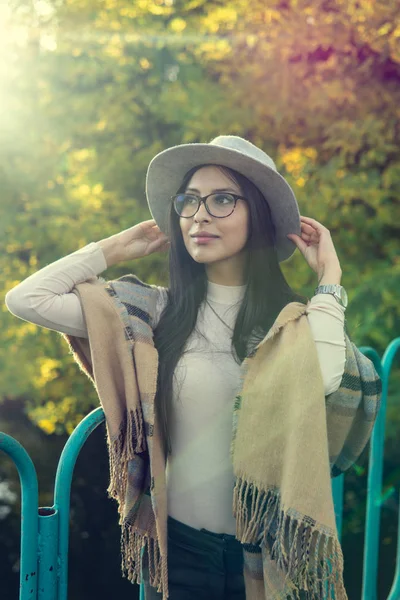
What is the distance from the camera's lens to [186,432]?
1.99 meters

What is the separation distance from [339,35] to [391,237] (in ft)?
5.47

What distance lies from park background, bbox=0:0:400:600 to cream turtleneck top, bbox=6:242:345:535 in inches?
110

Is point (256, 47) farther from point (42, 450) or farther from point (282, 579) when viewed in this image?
point (42, 450)

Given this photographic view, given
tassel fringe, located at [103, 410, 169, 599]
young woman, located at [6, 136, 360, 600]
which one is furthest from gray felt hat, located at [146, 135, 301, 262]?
tassel fringe, located at [103, 410, 169, 599]

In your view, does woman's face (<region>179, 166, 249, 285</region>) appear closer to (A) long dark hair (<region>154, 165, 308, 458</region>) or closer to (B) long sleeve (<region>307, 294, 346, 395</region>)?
(A) long dark hair (<region>154, 165, 308, 458</region>)

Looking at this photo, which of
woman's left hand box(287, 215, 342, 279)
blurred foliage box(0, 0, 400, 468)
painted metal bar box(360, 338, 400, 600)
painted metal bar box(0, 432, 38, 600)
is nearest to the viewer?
painted metal bar box(0, 432, 38, 600)

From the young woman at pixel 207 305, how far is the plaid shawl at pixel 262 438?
5 centimetres

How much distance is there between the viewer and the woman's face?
2.06 m

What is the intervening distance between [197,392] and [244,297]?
0.39m

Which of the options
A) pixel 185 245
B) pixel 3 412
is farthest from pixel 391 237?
pixel 3 412

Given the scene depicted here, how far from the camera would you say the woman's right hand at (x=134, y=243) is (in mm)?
2176

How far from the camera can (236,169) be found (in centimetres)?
208

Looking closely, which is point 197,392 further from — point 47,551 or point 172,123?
point 172,123

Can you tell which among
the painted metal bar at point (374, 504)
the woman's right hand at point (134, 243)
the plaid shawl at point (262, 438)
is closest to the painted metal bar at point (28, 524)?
the plaid shawl at point (262, 438)
